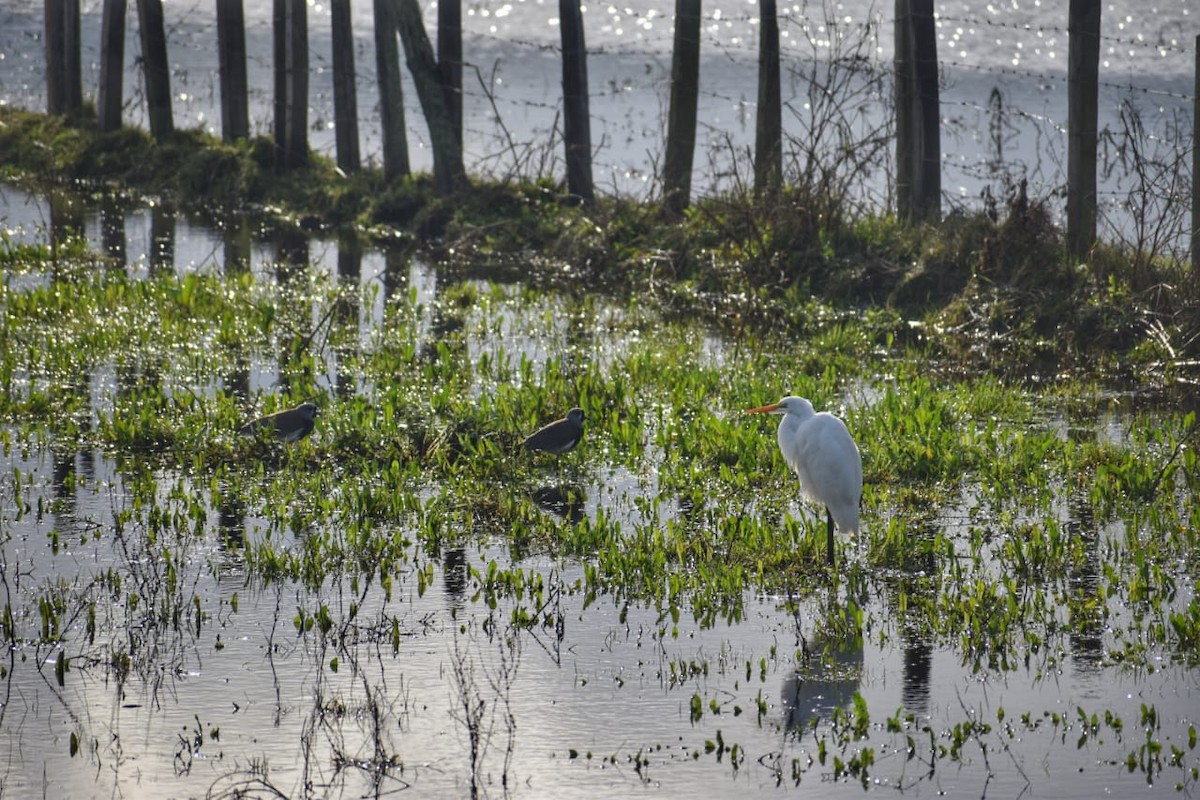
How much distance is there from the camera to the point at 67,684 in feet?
18.6

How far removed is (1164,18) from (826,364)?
18.9m

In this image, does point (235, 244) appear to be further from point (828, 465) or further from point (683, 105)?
point (828, 465)

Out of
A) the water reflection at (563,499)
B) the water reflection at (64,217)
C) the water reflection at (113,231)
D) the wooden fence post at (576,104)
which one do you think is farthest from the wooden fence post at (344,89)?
the water reflection at (563,499)

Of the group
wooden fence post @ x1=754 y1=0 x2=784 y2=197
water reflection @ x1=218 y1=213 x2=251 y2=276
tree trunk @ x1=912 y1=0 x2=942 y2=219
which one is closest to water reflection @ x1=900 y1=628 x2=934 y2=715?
tree trunk @ x1=912 y1=0 x2=942 y2=219

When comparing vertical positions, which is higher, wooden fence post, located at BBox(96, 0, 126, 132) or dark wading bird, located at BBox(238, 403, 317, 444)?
wooden fence post, located at BBox(96, 0, 126, 132)

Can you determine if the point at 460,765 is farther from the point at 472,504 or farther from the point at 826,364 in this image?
the point at 826,364

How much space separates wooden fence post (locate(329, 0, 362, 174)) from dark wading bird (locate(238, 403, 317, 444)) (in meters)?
10.7

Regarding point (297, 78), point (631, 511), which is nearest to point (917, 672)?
point (631, 511)

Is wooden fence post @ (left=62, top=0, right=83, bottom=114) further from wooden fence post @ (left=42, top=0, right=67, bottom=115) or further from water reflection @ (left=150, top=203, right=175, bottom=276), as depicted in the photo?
water reflection @ (left=150, top=203, right=175, bottom=276)

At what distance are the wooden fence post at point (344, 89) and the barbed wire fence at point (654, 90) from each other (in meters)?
0.40

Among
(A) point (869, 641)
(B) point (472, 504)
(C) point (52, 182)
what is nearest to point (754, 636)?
(A) point (869, 641)

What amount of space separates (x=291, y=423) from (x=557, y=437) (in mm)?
A: 1463

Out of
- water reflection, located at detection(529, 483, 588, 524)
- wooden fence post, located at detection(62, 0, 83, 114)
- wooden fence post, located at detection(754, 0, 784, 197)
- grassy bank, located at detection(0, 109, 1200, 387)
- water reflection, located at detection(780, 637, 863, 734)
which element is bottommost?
water reflection, located at detection(780, 637, 863, 734)

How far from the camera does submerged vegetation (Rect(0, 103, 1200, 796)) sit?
17.6 feet
